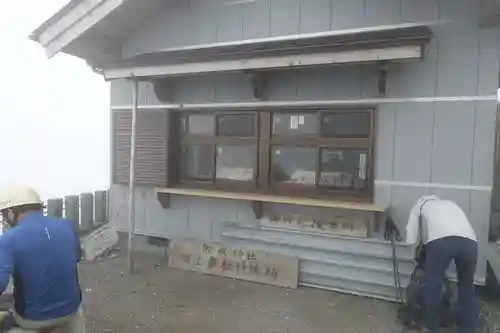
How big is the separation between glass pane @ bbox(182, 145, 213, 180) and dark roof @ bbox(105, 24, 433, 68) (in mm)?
1481

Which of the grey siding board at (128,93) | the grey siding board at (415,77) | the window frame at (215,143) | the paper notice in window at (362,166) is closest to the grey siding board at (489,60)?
the grey siding board at (415,77)

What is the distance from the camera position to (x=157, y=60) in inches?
234

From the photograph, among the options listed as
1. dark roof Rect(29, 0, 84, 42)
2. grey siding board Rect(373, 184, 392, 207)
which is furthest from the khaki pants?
dark roof Rect(29, 0, 84, 42)

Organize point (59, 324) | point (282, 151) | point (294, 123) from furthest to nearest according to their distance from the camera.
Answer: point (282, 151)
point (294, 123)
point (59, 324)

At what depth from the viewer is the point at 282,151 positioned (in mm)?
6172

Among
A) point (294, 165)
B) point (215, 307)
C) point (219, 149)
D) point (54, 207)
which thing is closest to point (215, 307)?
point (215, 307)

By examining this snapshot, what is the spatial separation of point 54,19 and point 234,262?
438 cm

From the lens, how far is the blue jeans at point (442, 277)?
4180 mm

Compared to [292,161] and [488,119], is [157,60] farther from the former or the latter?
[488,119]

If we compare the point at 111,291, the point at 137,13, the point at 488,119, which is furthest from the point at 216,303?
the point at 137,13

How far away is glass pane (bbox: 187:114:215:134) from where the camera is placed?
21.9 feet

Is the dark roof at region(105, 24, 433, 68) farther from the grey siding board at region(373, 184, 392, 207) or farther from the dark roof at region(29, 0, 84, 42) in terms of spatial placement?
the grey siding board at region(373, 184, 392, 207)

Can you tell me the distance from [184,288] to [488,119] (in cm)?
422

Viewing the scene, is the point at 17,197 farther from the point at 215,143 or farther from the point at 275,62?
the point at 215,143
